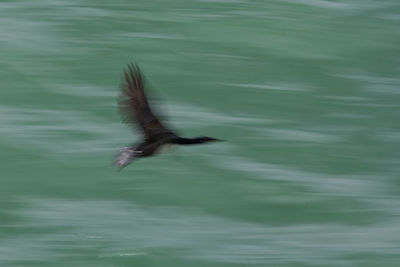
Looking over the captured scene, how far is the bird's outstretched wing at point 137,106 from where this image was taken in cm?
586

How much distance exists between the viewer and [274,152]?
9375 mm

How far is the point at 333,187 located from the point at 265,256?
1.61 m

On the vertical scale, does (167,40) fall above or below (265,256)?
above

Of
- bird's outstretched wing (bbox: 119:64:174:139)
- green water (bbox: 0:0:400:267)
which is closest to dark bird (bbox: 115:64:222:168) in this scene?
bird's outstretched wing (bbox: 119:64:174:139)

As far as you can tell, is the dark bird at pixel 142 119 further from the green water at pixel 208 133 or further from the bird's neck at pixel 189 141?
the green water at pixel 208 133

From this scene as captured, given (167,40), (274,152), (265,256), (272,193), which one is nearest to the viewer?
(265,256)

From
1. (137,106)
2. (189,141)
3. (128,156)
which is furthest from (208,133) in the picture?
(128,156)

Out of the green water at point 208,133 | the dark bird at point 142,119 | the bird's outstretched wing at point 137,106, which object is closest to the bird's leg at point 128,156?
the dark bird at point 142,119

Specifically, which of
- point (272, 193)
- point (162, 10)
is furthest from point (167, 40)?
point (272, 193)

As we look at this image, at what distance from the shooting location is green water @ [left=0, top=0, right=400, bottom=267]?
7648mm

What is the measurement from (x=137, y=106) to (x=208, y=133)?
367 centimetres

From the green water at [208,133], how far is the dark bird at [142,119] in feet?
5.29

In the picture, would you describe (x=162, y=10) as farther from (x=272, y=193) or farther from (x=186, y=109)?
(x=272, y=193)

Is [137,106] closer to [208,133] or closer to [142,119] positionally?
[142,119]
